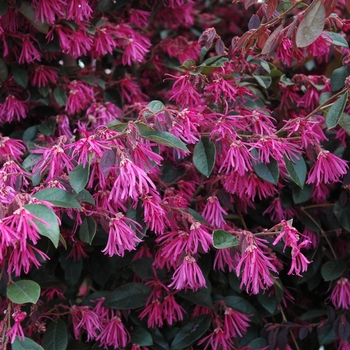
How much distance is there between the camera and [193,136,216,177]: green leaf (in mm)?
1141

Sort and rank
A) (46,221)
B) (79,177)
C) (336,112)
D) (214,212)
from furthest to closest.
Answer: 1. (214,212)
2. (336,112)
3. (79,177)
4. (46,221)

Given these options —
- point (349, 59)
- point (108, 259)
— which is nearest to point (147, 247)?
point (108, 259)

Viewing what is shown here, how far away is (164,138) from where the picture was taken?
3.28 feet

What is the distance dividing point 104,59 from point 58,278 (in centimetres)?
79

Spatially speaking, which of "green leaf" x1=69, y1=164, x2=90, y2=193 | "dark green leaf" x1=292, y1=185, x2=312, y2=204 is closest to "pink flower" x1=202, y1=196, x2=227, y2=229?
"dark green leaf" x1=292, y1=185, x2=312, y2=204

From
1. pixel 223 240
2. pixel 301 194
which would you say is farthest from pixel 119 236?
pixel 301 194

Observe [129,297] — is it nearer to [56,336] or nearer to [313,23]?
[56,336]

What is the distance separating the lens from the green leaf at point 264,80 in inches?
55.2

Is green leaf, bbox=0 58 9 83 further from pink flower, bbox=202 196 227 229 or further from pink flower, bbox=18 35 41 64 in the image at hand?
pink flower, bbox=202 196 227 229

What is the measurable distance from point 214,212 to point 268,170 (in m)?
0.15

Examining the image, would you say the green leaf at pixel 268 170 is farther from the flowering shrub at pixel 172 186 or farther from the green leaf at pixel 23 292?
the green leaf at pixel 23 292

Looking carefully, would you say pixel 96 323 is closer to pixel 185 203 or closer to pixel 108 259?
pixel 108 259

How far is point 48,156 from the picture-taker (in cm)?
108

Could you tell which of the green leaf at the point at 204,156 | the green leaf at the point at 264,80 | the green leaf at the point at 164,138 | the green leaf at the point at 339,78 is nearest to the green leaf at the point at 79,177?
the green leaf at the point at 164,138
